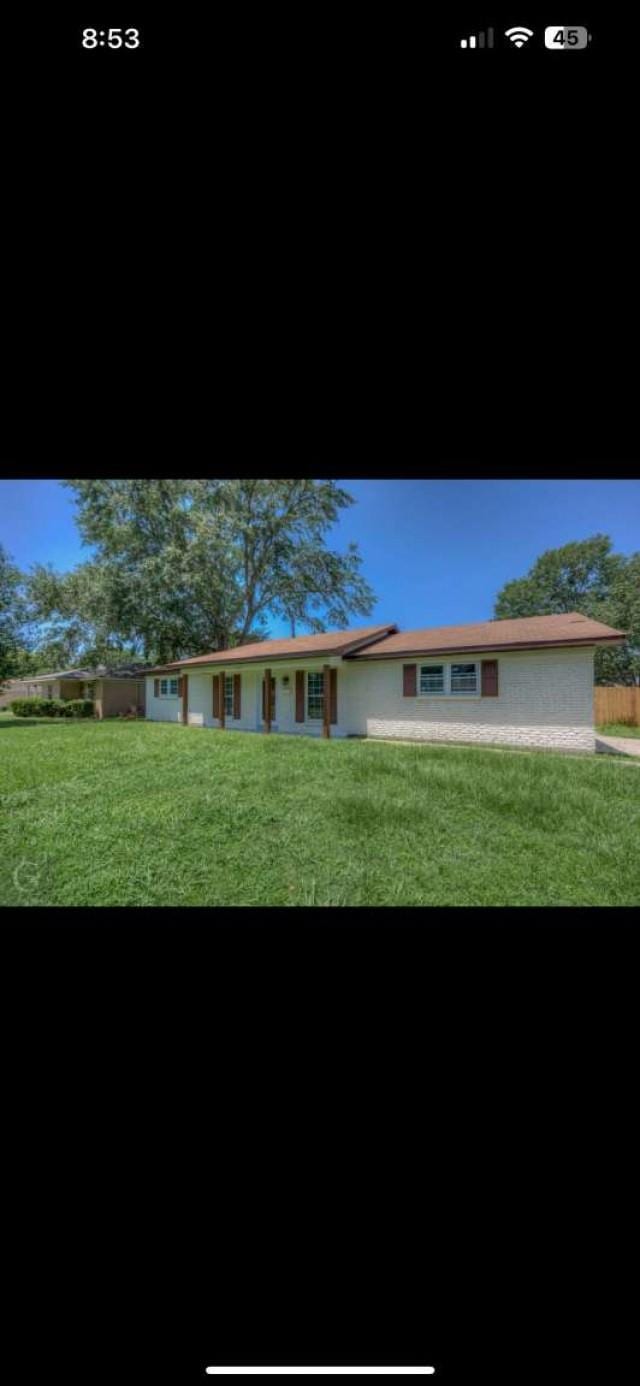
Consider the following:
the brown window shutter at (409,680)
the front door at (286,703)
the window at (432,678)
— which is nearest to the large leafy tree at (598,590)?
the window at (432,678)

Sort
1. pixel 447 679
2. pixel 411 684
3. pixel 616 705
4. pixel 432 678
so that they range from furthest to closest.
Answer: pixel 411 684
pixel 432 678
pixel 447 679
pixel 616 705

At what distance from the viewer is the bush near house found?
7.41m

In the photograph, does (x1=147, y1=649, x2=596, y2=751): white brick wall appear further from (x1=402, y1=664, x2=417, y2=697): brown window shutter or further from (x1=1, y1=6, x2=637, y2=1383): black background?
(x1=1, y1=6, x2=637, y2=1383): black background

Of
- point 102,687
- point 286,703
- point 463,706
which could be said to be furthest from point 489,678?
point 102,687

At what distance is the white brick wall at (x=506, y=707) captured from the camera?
16.6 ft

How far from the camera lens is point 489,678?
5.78 m

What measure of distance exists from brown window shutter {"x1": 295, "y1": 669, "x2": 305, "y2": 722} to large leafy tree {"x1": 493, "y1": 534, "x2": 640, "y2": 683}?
10.2 feet

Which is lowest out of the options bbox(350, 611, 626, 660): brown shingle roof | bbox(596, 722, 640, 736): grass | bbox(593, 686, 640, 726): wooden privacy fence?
bbox(596, 722, 640, 736): grass

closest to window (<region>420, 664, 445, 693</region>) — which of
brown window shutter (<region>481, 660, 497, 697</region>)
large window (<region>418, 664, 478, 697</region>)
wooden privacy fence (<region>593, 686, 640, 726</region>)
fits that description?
large window (<region>418, 664, 478, 697</region>)

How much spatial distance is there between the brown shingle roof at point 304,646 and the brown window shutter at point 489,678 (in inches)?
79.0
